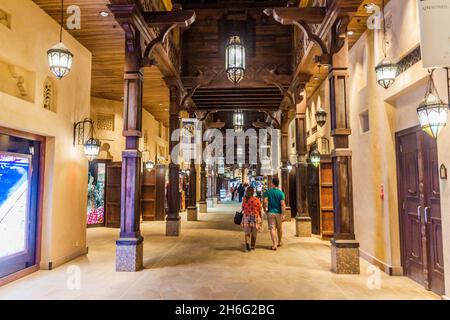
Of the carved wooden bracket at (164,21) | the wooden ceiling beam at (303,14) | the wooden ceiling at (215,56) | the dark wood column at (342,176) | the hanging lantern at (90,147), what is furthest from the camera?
the wooden ceiling at (215,56)

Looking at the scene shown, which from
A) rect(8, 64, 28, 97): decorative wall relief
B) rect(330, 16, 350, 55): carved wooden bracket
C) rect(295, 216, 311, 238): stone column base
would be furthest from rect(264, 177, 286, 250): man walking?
rect(8, 64, 28, 97): decorative wall relief

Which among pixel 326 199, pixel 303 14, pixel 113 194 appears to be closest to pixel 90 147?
pixel 113 194

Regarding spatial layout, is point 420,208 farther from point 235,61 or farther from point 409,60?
point 235,61

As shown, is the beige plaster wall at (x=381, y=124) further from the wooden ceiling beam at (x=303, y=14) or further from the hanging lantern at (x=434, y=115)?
the wooden ceiling beam at (x=303, y=14)

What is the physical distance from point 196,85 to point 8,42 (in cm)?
594

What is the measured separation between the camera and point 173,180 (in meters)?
9.39

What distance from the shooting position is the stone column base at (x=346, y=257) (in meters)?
5.20

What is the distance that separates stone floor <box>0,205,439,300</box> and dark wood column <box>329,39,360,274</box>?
31cm

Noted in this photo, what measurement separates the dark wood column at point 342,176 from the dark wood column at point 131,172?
3491 millimetres

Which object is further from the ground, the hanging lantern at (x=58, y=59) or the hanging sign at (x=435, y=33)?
the hanging lantern at (x=58, y=59)

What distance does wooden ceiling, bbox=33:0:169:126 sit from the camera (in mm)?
5508

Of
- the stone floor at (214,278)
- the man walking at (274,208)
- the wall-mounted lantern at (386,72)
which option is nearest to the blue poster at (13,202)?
the stone floor at (214,278)

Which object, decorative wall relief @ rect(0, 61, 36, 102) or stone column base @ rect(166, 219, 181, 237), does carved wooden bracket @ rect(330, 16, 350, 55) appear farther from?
stone column base @ rect(166, 219, 181, 237)
